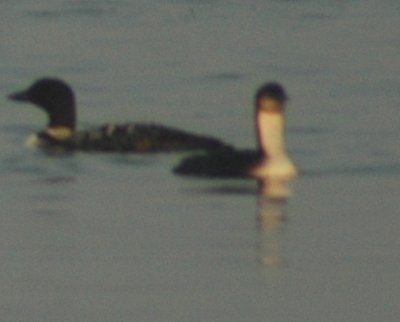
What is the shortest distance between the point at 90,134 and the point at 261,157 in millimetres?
2268

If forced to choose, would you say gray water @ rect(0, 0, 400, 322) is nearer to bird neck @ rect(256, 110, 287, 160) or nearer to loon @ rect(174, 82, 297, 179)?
loon @ rect(174, 82, 297, 179)

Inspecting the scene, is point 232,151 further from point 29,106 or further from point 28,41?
point 28,41

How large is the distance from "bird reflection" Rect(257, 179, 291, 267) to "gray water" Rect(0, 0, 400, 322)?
0.03m

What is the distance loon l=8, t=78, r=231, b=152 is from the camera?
20.1 m

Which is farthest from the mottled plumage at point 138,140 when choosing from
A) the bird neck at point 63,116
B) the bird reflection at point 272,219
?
the bird reflection at point 272,219

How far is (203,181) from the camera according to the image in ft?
60.0

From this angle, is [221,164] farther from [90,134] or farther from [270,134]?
[90,134]

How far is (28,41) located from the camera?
2719 centimetres

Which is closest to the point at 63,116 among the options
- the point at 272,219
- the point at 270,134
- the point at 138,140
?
the point at 138,140

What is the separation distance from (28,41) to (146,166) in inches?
310

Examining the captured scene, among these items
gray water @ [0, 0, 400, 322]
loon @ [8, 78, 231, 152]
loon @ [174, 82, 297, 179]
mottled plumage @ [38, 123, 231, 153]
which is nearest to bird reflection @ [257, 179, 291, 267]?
gray water @ [0, 0, 400, 322]

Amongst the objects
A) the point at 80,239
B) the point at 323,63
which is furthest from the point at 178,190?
the point at 323,63

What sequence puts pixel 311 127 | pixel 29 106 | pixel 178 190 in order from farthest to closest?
pixel 29 106
pixel 311 127
pixel 178 190

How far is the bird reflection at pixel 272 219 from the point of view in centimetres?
1447
